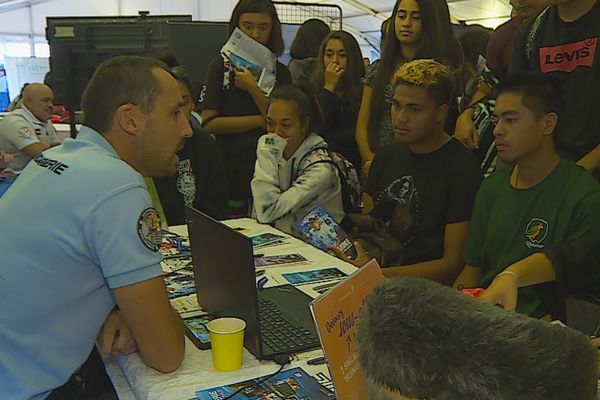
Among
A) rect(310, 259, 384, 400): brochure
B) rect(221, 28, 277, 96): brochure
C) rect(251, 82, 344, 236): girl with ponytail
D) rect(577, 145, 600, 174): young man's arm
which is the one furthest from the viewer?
rect(221, 28, 277, 96): brochure

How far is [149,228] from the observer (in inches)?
45.2

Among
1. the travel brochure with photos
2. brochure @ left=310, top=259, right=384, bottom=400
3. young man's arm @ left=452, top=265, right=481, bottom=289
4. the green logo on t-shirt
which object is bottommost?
young man's arm @ left=452, top=265, right=481, bottom=289

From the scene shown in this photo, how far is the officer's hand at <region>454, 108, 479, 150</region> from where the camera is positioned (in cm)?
235

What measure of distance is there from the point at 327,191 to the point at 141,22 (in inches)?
61.7

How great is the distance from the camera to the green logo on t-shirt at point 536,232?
1.70 m

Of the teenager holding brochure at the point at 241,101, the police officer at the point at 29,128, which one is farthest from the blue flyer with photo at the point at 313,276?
the police officer at the point at 29,128

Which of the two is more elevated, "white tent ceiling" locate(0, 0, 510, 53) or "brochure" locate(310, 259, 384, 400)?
"white tent ceiling" locate(0, 0, 510, 53)

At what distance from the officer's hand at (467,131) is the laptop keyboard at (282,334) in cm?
126

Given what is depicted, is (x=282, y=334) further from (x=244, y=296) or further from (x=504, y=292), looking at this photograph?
(x=504, y=292)

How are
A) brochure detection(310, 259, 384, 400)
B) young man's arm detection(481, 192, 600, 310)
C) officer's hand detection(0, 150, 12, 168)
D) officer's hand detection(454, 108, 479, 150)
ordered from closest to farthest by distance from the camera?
brochure detection(310, 259, 384, 400) → young man's arm detection(481, 192, 600, 310) → officer's hand detection(454, 108, 479, 150) → officer's hand detection(0, 150, 12, 168)

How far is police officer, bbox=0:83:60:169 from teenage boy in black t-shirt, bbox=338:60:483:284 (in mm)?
2635

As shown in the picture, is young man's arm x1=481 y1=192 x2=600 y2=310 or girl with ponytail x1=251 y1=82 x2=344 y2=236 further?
girl with ponytail x1=251 y1=82 x2=344 y2=236

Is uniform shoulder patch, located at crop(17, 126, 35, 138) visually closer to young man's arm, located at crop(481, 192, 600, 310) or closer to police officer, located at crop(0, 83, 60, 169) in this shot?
police officer, located at crop(0, 83, 60, 169)

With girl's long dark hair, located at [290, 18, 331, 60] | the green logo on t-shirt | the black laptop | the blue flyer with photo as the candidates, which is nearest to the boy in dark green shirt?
the green logo on t-shirt
